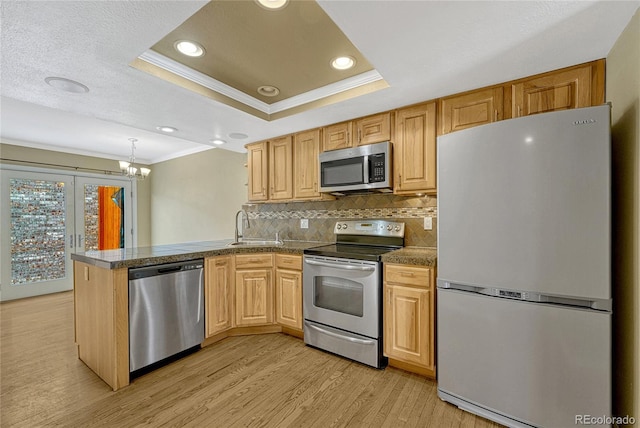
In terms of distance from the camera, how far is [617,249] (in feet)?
5.15

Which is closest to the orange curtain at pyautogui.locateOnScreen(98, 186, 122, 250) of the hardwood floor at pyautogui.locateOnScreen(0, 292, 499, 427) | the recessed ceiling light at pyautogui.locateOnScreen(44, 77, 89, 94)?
the hardwood floor at pyautogui.locateOnScreen(0, 292, 499, 427)

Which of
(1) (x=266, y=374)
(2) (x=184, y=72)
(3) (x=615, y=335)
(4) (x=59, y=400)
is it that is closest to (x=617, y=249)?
(3) (x=615, y=335)

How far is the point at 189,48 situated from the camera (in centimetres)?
191

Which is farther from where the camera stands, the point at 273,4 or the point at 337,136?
the point at 337,136

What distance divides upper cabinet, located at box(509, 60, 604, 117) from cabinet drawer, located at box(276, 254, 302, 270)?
2173 mm

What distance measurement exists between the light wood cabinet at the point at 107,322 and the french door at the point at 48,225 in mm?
3481

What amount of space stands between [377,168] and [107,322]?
2490 mm

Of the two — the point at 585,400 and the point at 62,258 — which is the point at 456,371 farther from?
the point at 62,258

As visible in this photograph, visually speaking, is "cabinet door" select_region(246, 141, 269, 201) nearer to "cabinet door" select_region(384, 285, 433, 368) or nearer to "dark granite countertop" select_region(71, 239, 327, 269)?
"dark granite countertop" select_region(71, 239, 327, 269)

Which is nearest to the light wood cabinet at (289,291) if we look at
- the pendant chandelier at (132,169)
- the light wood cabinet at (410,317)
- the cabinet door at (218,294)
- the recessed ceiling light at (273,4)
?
the cabinet door at (218,294)

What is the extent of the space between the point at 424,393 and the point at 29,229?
614 cm

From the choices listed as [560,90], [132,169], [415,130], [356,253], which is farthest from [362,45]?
[132,169]

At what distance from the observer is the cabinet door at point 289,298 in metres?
2.79

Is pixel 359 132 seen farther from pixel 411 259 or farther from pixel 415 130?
pixel 411 259
